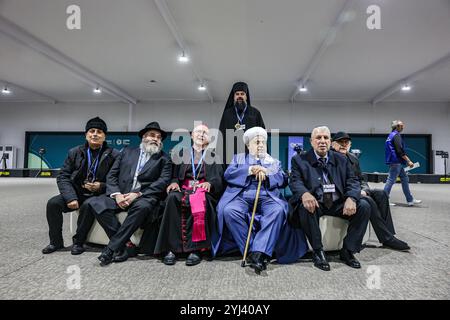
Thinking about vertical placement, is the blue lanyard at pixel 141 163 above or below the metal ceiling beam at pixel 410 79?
below

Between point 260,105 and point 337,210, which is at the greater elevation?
point 260,105

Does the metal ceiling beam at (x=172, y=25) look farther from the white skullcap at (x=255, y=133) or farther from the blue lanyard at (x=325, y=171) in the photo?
the blue lanyard at (x=325, y=171)

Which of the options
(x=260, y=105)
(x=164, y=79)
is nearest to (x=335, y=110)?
(x=260, y=105)

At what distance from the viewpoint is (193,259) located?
6.44 feet

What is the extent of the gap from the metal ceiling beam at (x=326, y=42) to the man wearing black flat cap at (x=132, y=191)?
4.19 m

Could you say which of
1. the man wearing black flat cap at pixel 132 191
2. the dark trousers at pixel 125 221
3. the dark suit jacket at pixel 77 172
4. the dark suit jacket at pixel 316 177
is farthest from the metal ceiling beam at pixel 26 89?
the dark suit jacket at pixel 316 177

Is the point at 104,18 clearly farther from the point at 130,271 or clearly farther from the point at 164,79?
the point at 130,271

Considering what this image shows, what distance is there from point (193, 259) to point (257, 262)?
499 millimetres

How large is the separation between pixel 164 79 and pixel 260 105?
453cm

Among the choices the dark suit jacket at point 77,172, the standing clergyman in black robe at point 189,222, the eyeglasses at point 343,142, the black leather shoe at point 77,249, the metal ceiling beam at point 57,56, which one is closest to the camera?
the standing clergyman in black robe at point 189,222

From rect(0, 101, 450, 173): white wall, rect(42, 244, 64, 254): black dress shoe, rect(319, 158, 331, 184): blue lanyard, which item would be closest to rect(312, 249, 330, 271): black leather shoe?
rect(319, 158, 331, 184): blue lanyard

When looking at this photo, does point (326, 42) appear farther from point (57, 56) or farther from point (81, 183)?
point (57, 56)

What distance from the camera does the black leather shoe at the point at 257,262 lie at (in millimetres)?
1790
